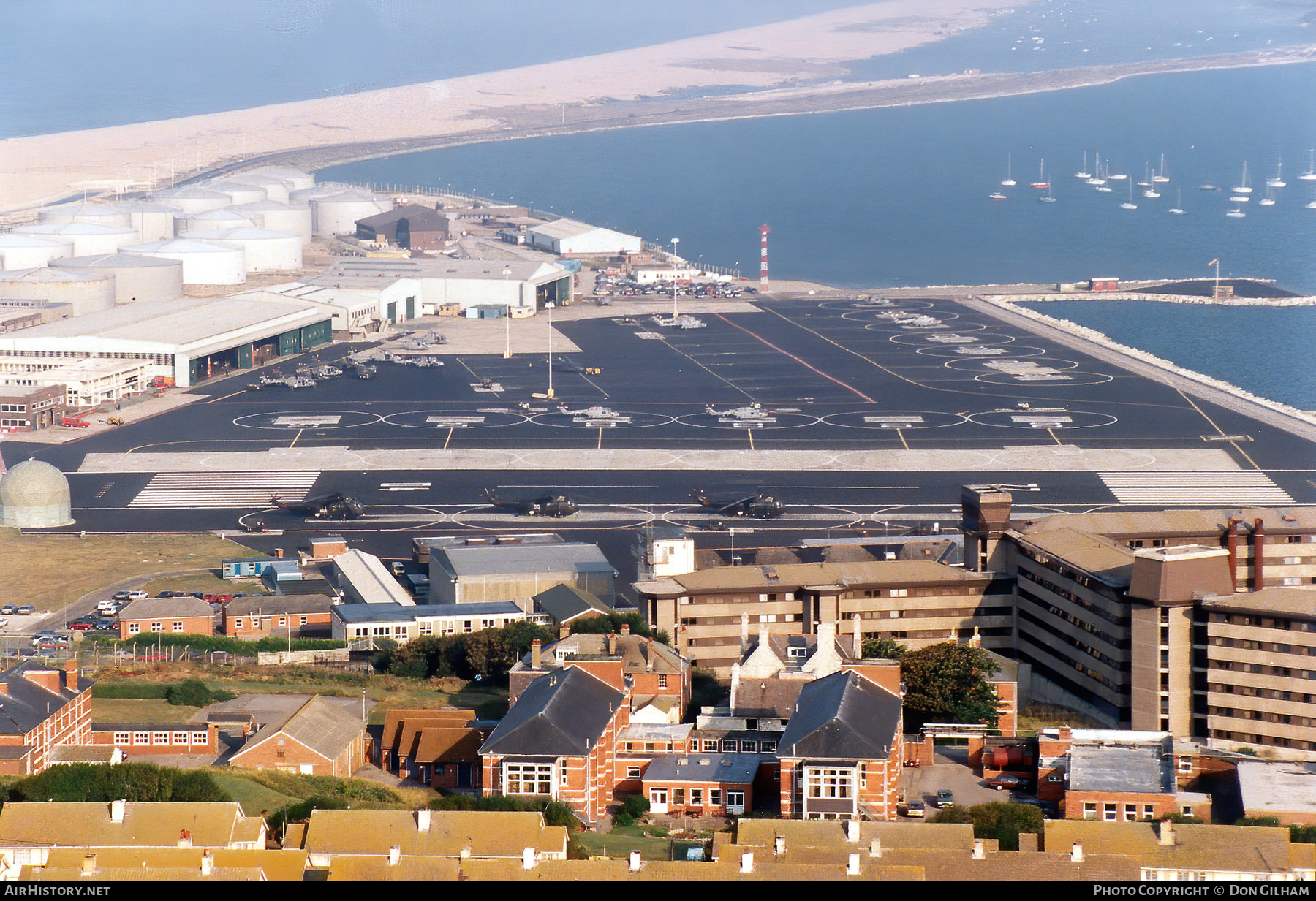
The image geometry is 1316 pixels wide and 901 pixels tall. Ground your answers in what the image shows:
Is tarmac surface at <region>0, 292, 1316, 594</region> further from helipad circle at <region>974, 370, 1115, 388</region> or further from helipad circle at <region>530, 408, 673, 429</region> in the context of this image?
helipad circle at <region>974, 370, 1115, 388</region>

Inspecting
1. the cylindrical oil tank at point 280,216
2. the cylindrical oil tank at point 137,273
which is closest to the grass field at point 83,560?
the cylindrical oil tank at point 137,273

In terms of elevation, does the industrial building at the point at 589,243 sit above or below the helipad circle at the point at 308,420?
above

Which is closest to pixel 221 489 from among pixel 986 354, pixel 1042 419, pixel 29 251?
pixel 1042 419

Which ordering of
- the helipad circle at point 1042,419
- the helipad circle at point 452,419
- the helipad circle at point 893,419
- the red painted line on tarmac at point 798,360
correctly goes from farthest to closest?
the red painted line on tarmac at point 798,360 → the helipad circle at point 452,419 → the helipad circle at point 893,419 → the helipad circle at point 1042,419

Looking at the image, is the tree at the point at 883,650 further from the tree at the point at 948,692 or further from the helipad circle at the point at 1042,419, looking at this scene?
the helipad circle at the point at 1042,419

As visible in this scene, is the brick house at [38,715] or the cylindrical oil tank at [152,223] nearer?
the brick house at [38,715]

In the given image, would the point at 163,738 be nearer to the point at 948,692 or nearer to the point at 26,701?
the point at 26,701
